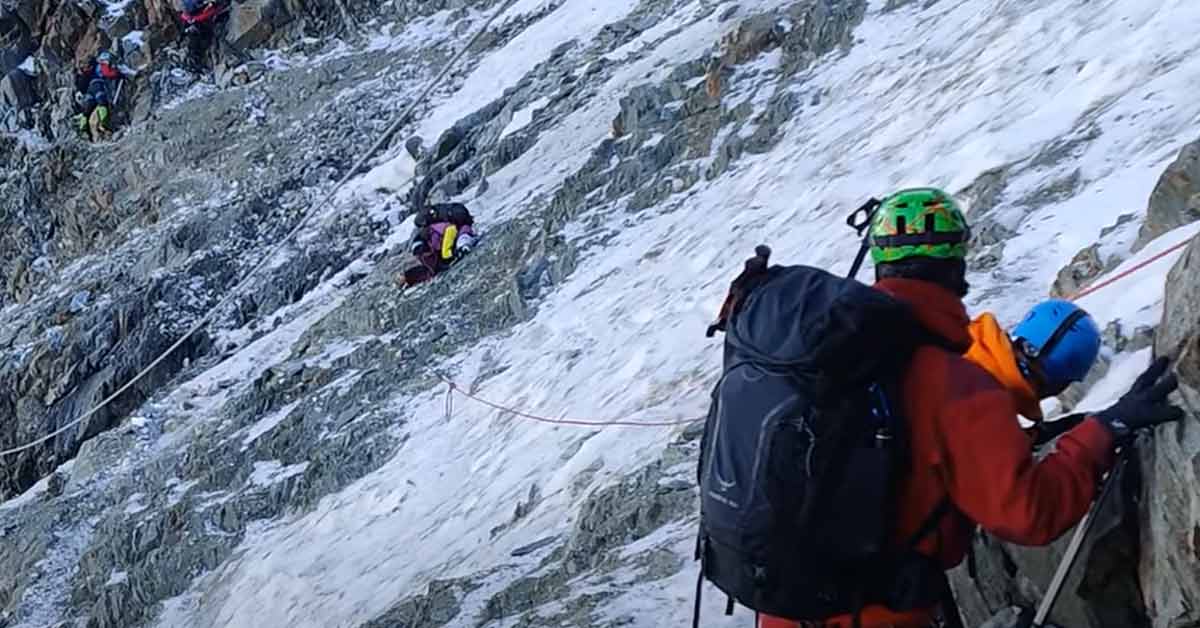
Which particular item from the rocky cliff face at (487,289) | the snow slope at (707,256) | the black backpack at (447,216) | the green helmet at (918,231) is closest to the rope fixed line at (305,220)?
the rocky cliff face at (487,289)

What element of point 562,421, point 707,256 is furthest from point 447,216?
point 562,421

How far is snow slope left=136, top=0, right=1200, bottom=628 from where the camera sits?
778cm

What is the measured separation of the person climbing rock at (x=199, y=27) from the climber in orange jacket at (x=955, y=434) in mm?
24779

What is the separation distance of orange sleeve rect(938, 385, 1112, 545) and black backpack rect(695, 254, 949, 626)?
5.1 inches

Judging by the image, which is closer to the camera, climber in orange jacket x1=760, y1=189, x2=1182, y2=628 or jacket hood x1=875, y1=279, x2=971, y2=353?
climber in orange jacket x1=760, y1=189, x2=1182, y2=628

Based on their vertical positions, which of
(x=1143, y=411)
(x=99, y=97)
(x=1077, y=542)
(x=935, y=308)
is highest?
(x=935, y=308)

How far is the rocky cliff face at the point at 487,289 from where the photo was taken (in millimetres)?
7324

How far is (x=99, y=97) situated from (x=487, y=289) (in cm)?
1485

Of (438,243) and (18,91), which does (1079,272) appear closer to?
(438,243)

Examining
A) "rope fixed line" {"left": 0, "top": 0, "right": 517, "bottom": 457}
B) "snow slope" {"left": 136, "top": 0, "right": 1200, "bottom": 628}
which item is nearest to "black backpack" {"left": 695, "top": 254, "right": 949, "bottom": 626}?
"snow slope" {"left": 136, "top": 0, "right": 1200, "bottom": 628}

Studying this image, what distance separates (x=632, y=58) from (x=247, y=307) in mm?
6434

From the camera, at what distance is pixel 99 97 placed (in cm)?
2603

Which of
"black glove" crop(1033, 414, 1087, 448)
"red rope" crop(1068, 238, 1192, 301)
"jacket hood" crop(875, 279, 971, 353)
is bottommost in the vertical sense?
"red rope" crop(1068, 238, 1192, 301)

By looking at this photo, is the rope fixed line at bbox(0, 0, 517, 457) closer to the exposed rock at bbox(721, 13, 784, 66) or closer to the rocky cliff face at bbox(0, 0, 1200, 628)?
A: the rocky cliff face at bbox(0, 0, 1200, 628)
